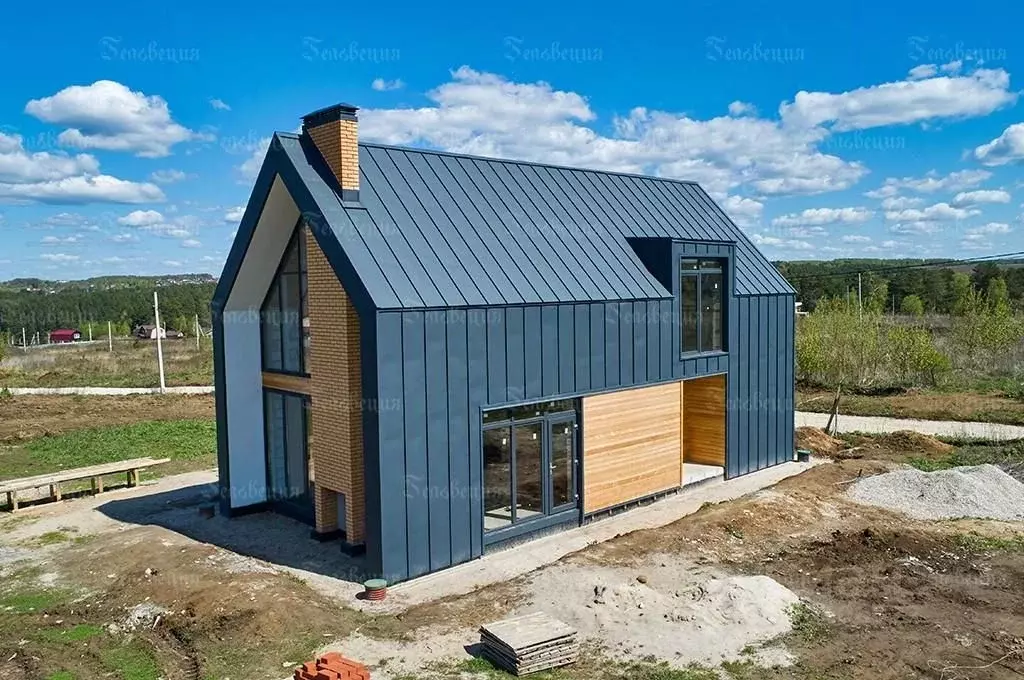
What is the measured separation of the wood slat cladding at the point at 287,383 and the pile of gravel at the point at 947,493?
10.9 metres

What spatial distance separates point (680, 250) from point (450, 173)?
475 cm

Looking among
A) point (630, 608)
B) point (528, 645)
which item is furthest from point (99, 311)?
point (528, 645)

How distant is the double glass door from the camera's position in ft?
39.1

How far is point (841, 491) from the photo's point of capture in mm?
15461

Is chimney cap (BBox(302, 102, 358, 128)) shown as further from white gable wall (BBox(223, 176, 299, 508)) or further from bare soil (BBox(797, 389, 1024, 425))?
bare soil (BBox(797, 389, 1024, 425))

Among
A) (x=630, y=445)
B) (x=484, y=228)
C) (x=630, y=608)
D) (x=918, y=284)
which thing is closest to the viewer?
(x=630, y=608)

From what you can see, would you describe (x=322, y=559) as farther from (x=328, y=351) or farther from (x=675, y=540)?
(x=675, y=540)

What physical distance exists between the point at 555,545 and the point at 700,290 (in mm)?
6340

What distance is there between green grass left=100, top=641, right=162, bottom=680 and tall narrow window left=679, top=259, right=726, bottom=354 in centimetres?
1055

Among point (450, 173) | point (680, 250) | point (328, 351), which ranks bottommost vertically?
point (328, 351)

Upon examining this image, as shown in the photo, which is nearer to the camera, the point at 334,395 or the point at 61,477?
the point at 334,395

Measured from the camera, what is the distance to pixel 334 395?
12016mm

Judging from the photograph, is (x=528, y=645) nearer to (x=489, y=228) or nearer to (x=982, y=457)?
(x=489, y=228)

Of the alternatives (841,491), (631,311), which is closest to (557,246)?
(631,311)
